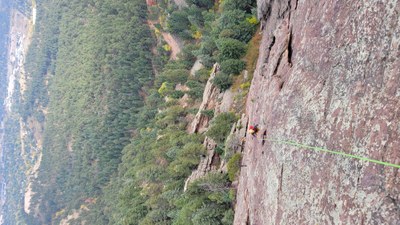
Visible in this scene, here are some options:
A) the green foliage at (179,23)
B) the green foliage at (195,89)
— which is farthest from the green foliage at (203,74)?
the green foliage at (179,23)

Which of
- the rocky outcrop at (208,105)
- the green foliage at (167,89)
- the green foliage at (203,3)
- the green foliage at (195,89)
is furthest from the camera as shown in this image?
the green foliage at (167,89)

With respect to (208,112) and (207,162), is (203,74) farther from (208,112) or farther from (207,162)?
(207,162)

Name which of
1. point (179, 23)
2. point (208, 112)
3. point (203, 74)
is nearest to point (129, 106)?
point (179, 23)

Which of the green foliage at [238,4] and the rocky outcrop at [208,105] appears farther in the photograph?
the green foliage at [238,4]

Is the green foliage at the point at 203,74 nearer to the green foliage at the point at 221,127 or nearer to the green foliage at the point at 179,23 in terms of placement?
the green foliage at the point at 221,127

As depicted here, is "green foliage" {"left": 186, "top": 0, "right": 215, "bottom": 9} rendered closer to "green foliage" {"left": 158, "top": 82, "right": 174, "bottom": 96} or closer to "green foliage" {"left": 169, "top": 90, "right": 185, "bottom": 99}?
"green foliage" {"left": 158, "top": 82, "right": 174, "bottom": 96}

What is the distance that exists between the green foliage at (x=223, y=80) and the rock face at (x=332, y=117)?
12.9 m

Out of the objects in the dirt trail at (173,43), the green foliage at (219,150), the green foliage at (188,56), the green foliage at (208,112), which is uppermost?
the dirt trail at (173,43)

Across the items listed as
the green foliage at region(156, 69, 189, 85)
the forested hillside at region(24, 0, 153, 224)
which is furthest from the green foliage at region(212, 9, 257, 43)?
the forested hillside at region(24, 0, 153, 224)

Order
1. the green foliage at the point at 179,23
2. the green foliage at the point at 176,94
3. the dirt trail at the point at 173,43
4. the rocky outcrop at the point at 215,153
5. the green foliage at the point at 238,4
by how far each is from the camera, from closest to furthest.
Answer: the rocky outcrop at the point at 215,153
the green foliage at the point at 238,4
the green foliage at the point at 176,94
the green foliage at the point at 179,23
the dirt trail at the point at 173,43

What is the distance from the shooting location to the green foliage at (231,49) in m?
31.0

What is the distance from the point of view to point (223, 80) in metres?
30.8

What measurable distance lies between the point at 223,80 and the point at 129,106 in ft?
116

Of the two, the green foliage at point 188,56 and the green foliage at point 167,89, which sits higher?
the green foliage at point 188,56
